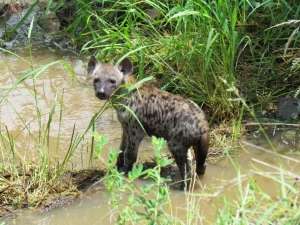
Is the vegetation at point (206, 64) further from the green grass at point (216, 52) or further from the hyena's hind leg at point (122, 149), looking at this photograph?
the hyena's hind leg at point (122, 149)

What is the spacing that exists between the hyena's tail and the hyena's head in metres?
0.91

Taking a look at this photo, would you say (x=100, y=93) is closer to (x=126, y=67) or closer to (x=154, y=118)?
(x=126, y=67)

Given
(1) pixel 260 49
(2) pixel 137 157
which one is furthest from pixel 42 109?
(1) pixel 260 49

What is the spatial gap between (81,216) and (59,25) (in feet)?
16.1

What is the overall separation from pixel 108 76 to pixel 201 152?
1.07 meters

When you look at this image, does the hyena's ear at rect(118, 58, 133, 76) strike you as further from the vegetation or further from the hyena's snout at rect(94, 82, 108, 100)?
the hyena's snout at rect(94, 82, 108, 100)

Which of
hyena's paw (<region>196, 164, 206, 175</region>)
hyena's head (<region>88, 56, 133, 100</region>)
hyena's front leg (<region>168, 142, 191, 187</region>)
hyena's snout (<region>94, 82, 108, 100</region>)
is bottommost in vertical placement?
hyena's paw (<region>196, 164, 206, 175</region>)

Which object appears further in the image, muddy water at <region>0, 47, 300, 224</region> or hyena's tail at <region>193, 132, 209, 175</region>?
hyena's tail at <region>193, 132, 209, 175</region>

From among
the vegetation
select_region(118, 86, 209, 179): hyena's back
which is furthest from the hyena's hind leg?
the vegetation

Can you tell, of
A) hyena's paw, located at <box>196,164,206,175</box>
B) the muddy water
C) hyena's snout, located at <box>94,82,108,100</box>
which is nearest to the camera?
the muddy water

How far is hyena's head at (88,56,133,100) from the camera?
5262 millimetres

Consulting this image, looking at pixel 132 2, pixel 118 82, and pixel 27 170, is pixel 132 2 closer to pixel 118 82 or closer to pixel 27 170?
pixel 118 82

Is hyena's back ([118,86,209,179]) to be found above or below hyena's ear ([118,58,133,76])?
below

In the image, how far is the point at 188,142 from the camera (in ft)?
16.3
